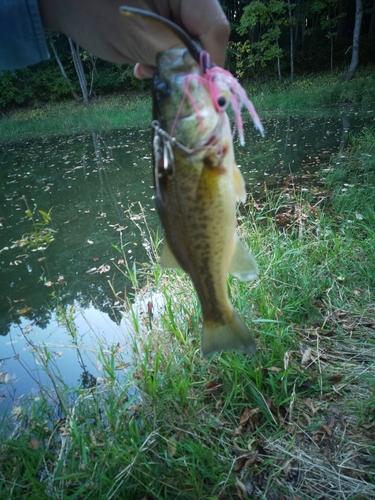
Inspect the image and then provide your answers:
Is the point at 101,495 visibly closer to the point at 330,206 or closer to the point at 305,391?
the point at 305,391

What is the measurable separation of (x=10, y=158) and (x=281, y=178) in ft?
38.9

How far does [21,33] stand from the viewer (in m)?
1.72

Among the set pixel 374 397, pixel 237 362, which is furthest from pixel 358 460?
pixel 237 362

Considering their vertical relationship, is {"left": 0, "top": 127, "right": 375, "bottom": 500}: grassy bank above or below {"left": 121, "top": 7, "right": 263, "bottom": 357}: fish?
below

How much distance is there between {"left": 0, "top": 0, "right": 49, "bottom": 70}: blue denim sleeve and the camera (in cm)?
162

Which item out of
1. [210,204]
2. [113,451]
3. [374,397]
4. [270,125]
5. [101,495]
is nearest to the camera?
[210,204]

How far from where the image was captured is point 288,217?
604 centimetres

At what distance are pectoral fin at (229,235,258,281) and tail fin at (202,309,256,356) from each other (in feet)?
0.61

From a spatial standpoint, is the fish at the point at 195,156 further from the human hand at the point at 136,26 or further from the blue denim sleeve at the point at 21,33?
the blue denim sleeve at the point at 21,33

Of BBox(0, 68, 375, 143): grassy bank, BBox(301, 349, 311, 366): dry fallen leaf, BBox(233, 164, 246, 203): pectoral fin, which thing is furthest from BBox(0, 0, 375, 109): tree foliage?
BBox(233, 164, 246, 203): pectoral fin

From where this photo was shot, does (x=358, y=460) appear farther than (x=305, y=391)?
No

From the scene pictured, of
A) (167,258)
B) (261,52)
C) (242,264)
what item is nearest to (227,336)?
(242,264)

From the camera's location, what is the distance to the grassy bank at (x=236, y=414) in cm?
211

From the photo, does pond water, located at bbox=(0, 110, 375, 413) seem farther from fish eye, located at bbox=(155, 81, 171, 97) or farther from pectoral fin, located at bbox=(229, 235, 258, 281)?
fish eye, located at bbox=(155, 81, 171, 97)
